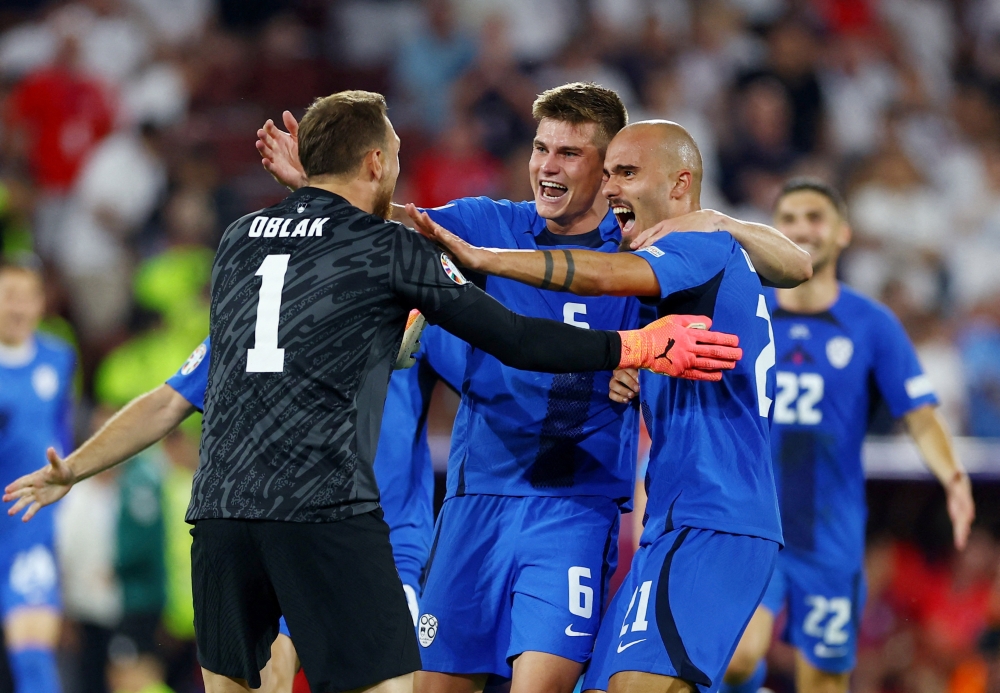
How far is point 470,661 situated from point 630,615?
29.5 inches

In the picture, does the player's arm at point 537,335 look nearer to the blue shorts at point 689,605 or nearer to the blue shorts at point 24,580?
the blue shorts at point 689,605

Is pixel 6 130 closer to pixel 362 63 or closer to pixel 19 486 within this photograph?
pixel 362 63

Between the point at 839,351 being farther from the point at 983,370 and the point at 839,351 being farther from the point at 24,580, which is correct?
the point at 24,580

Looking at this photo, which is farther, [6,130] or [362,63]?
[362,63]

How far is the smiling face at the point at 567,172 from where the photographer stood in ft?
16.1

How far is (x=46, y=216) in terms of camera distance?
453 inches

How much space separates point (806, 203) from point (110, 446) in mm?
4245

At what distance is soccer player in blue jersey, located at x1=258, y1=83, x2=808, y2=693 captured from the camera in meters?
4.54

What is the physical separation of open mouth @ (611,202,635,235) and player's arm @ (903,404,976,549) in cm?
291

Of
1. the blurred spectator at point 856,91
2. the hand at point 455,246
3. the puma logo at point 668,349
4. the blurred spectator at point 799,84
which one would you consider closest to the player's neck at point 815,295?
the puma logo at point 668,349

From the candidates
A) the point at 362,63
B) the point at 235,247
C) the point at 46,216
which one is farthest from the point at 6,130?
the point at 235,247

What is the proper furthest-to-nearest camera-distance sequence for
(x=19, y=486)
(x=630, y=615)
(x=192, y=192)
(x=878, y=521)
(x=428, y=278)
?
(x=192, y=192)
(x=878, y=521)
(x=19, y=486)
(x=630, y=615)
(x=428, y=278)

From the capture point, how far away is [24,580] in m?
7.99

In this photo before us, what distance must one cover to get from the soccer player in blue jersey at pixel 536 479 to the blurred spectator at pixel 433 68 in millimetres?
7823
